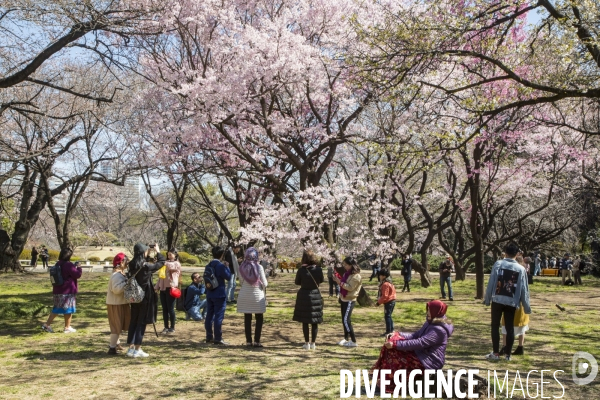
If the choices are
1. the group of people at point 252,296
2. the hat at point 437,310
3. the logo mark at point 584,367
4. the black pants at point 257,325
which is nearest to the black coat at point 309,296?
the group of people at point 252,296

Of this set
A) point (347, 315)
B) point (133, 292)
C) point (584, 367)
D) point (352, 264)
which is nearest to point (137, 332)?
point (133, 292)

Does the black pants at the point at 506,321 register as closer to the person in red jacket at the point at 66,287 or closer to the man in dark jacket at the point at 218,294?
the man in dark jacket at the point at 218,294

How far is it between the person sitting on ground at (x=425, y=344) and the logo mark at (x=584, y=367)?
2.18 metres

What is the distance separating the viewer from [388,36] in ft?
30.8

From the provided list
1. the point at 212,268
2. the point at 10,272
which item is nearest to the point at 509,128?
the point at 212,268

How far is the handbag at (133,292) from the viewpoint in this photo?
25.4 ft

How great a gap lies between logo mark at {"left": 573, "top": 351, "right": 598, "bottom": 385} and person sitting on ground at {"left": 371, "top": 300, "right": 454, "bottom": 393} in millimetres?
2180

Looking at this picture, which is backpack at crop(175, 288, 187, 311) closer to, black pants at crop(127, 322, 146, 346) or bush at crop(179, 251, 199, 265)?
black pants at crop(127, 322, 146, 346)

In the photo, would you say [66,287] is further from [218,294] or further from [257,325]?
[257,325]

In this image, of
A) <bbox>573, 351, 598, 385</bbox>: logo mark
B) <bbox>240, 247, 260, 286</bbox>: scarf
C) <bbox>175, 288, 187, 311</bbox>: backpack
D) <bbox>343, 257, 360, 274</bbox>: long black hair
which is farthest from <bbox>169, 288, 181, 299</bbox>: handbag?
<bbox>573, 351, 598, 385</bbox>: logo mark

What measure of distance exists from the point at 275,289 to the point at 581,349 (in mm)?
13598

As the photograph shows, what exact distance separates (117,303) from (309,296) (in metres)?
2.88

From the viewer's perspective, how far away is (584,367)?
7652 mm

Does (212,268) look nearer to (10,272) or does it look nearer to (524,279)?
(524,279)
